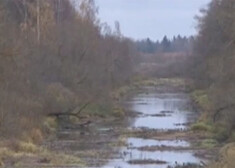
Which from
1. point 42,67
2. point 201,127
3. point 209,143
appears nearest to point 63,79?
point 42,67

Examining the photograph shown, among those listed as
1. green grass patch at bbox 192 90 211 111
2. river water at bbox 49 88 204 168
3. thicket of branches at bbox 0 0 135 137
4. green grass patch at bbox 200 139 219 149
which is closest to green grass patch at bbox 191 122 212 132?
river water at bbox 49 88 204 168

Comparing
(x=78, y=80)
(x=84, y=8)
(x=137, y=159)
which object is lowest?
(x=137, y=159)

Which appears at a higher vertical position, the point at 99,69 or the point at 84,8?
the point at 84,8

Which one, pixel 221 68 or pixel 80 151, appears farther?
pixel 221 68

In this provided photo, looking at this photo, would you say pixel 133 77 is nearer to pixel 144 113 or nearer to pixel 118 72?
pixel 118 72

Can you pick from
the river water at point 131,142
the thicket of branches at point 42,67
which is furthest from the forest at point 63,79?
the river water at point 131,142

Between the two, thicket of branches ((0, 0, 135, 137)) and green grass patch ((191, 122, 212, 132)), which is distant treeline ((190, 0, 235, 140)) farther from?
thicket of branches ((0, 0, 135, 137))

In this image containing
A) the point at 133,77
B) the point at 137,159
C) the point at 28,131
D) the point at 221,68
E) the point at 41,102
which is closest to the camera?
the point at 137,159

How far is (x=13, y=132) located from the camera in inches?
1452

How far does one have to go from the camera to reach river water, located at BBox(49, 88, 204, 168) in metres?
33.5

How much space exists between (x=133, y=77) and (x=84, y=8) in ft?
99.8

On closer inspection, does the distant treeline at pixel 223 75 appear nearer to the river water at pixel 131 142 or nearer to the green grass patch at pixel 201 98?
the river water at pixel 131 142

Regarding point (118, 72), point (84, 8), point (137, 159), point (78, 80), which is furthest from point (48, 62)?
point (118, 72)

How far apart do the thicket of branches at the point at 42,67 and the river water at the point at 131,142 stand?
2.36 metres
